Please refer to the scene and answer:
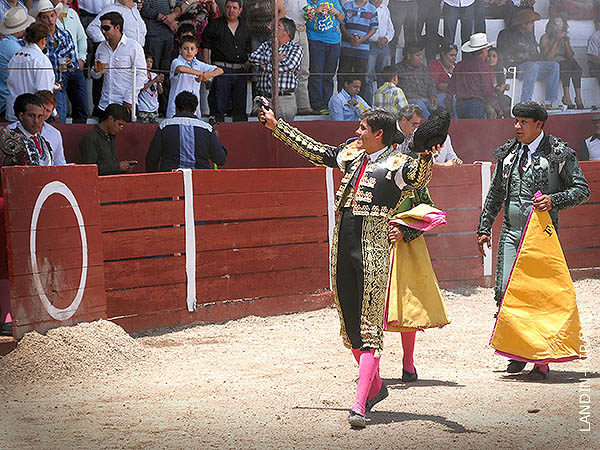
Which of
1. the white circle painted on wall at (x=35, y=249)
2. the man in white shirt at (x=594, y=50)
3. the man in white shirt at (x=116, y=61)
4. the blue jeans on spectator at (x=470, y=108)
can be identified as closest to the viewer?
the white circle painted on wall at (x=35, y=249)

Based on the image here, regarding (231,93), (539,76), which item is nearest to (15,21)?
(231,93)

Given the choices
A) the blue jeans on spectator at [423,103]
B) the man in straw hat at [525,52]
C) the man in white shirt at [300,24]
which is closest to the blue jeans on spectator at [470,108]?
the man in straw hat at [525,52]

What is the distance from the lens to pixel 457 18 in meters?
11.6

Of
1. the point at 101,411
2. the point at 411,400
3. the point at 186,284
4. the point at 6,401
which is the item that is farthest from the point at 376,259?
the point at 186,284

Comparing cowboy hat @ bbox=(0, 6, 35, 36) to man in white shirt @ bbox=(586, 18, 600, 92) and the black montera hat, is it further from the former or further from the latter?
man in white shirt @ bbox=(586, 18, 600, 92)

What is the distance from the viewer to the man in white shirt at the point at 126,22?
8.92m

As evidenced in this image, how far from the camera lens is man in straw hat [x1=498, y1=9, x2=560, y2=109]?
12.0 metres

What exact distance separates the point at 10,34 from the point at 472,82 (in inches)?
220

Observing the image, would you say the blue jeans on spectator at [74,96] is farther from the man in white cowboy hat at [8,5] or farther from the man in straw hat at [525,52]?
the man in straw hat at [525,52]

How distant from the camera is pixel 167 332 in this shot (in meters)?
7.82

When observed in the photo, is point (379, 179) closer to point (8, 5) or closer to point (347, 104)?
point (8, 5)

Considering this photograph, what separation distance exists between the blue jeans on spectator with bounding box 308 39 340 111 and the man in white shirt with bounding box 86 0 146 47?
6.15 feet

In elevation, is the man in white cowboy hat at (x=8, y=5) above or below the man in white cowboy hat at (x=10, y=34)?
above

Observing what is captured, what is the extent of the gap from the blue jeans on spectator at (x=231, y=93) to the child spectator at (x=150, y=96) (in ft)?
2.12
